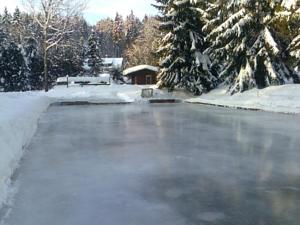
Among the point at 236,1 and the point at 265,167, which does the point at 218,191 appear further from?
the point at 236,1

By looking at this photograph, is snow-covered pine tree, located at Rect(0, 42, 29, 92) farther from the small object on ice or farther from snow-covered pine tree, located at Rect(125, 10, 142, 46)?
snow-covered pine tree, located at Rect(125, 10, 142, 46)

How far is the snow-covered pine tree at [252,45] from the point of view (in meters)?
26.1

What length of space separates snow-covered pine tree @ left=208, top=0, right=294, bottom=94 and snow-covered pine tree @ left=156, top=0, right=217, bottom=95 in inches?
179

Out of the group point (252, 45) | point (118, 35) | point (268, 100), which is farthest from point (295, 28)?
point (118, 35)

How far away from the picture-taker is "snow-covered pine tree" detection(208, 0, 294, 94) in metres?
26.1

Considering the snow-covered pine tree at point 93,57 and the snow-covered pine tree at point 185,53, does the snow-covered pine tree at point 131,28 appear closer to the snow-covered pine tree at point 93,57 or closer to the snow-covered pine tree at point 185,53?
the snow-covered pine tree at point 93,57

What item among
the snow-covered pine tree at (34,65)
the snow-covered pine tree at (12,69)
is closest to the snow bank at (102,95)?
the snow-covered pine tree at (12,69)

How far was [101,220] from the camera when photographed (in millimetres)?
4695

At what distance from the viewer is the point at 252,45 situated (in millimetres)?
27391

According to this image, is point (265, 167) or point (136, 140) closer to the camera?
point (265, 167)

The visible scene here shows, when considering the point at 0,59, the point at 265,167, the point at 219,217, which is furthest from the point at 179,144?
the point at 0,59

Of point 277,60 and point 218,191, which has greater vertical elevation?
point 277,60

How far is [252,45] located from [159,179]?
73.1 feet

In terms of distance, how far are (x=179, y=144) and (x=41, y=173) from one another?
3.95 m
